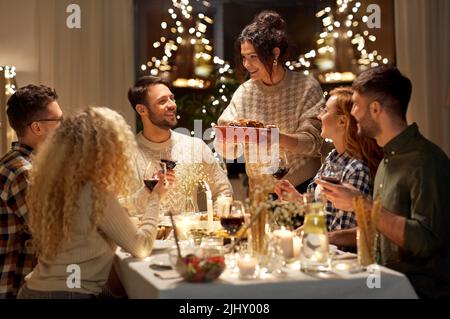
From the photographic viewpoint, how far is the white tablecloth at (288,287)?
1985 mm

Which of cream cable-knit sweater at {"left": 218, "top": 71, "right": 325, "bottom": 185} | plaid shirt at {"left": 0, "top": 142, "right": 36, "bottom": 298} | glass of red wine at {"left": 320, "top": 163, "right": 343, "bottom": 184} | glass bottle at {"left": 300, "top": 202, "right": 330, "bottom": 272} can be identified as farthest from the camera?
cream cable-knit sweater at {"left": 218, "top": 71, "right": 325, "bottom": 185}

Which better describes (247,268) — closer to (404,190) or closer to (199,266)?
(199,266)

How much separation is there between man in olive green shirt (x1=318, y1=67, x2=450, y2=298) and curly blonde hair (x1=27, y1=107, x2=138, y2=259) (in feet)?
2.62

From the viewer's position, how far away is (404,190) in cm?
249

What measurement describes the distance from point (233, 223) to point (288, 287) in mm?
448

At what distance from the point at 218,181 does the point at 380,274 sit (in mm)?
2155

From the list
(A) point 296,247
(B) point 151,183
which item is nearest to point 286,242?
(A) point 296,247

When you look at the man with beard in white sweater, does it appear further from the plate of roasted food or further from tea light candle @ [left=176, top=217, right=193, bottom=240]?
tea light candle @ [left=176, top=217, right=193, bottom=240]

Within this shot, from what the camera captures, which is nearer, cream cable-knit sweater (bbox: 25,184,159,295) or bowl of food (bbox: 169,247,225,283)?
bowl of food (bbox: 169,247,225,283)

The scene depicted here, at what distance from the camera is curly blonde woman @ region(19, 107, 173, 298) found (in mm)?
2352

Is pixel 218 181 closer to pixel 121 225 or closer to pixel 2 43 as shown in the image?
pixel 121 225

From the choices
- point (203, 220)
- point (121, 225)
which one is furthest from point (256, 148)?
point (121, 225)

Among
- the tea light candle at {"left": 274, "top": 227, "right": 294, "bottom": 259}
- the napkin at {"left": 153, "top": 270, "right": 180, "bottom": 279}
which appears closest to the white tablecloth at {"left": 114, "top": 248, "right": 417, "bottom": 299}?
the napkin at {"left": 153, "top": 270, "right": 180, "bottom": 279}
